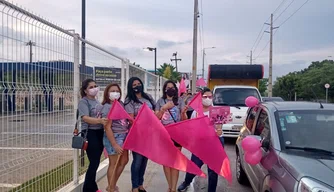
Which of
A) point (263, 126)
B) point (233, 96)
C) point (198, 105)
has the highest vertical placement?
point (233, 96)

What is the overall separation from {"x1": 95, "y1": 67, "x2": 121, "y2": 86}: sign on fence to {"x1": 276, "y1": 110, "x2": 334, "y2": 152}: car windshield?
11.2 ft

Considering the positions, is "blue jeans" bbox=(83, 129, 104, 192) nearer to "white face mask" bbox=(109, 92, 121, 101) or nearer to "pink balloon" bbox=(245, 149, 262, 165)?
"white face mask" bbox=(109, 92, 121, 101)

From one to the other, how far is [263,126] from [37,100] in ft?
9.65

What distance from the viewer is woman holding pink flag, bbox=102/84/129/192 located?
436 centimetres

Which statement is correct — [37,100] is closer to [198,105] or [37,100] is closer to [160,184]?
[198,105]

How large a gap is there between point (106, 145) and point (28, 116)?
1313mm

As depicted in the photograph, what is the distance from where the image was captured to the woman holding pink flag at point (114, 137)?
436 centimetres

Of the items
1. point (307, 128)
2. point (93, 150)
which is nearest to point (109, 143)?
point (93, 150)

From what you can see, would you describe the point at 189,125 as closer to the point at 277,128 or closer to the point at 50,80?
the point at 277,128

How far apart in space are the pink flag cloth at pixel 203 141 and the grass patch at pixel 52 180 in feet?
5.46

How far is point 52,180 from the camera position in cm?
432

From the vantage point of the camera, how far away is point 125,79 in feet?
26.3

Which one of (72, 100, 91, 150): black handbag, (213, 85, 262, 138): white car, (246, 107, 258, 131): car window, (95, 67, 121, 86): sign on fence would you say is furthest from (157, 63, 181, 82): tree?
(72, 100, 91, 150): black handbag

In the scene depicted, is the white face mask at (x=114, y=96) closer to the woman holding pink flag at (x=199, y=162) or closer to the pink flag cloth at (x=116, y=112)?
the pink flag cloth at (x=116, y=112)
